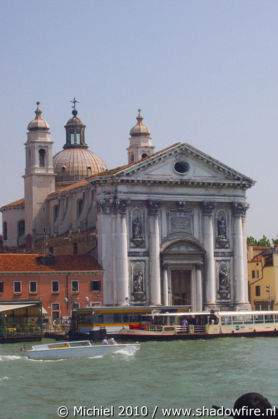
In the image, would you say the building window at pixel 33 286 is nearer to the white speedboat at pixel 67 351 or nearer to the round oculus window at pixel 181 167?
the round oculus window at pixel 181 167

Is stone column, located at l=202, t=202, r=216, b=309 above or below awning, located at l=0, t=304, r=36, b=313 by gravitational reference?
above

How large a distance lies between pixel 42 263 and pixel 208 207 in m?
12.8

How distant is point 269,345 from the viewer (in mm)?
47906

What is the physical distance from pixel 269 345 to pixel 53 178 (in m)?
32.3

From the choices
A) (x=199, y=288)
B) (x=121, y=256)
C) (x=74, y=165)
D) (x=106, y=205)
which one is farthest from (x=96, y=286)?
(x=74, y=165)

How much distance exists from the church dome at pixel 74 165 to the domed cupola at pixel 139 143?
3.22 m

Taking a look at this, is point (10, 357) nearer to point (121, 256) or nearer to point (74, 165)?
point (121, 256)

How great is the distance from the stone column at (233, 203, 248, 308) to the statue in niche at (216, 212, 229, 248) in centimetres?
76

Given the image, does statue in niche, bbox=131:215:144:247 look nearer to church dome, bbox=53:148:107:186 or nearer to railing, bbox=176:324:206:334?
railing, bbox=176:324:206:334

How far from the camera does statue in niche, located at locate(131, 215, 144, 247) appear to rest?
64.1 meters

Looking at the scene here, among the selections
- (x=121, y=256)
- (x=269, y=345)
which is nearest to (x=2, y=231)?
(x=121, y=256)

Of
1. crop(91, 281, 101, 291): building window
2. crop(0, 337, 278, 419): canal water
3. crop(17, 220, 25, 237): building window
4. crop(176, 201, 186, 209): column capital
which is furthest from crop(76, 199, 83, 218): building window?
crop(0, 337, 278, 419): canal water

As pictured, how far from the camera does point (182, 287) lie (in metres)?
66.4

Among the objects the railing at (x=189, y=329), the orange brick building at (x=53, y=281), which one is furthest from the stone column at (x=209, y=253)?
the railing at (x=189, y=329)
